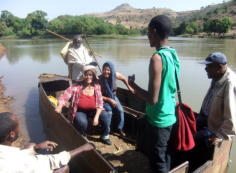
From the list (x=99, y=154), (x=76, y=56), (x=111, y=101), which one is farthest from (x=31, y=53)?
(x=99, y=154)

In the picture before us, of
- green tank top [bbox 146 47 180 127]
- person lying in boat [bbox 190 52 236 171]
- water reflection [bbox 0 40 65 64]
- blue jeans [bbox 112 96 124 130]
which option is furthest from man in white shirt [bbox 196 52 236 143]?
water reflection [bbox 0 40 65 64]

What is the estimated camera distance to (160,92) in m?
1.73

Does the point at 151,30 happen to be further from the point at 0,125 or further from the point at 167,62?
the point at 0,125

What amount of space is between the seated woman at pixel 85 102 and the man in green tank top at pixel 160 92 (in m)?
1.46

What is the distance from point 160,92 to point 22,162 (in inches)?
49.5

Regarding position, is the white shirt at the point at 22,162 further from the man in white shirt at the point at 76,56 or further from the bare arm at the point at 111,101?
the man in white shirt at the point at 76,56

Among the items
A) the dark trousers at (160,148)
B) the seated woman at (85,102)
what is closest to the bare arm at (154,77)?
the dark trousers at (160,148)

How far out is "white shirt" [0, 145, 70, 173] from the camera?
4.75ft

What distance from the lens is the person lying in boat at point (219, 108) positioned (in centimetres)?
206

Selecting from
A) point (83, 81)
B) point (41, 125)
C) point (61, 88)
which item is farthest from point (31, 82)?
point (83, 81)

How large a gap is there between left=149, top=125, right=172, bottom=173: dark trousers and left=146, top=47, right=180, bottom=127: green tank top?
72 mm

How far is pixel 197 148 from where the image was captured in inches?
103

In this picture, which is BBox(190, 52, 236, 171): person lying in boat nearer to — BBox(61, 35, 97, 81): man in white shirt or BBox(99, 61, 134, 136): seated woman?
BBox(99, 61, 134, 136): seated woman

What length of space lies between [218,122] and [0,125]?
2217mm
